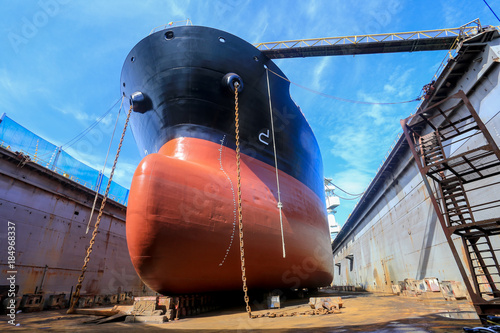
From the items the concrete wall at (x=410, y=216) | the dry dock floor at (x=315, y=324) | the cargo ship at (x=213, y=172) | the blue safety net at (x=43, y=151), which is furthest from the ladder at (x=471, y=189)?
the blue safety net at (x=43, y=151)

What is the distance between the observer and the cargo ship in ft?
18.4

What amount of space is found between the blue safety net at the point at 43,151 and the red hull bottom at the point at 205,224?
7292 millimetres

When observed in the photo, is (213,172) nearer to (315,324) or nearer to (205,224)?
(205,224)

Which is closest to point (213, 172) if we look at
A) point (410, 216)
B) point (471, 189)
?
point (471, 189)

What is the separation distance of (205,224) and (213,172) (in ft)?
5.03

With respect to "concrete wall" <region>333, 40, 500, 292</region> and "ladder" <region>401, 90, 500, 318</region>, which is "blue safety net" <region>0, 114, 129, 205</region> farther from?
"concrete wall" <region>333, 40, 500, 292</region>

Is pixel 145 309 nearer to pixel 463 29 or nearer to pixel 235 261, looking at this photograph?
pixel 235 261

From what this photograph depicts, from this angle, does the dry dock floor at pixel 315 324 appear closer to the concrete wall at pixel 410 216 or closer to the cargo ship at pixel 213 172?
the cargo ship at pixel 213 172

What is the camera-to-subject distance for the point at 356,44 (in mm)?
10953

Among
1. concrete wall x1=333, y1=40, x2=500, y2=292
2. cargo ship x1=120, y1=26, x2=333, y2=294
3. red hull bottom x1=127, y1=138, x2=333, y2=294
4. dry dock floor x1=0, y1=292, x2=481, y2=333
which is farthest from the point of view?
concrete wall x1=333, y1=40, x2=500, y2=292

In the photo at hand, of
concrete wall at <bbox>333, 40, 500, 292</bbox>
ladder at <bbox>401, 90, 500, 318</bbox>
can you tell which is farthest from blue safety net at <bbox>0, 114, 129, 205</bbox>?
concrete wall at <bbox>333, 40, 500, 292</bbox>

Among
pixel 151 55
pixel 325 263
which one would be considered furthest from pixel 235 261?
pixel 151 55

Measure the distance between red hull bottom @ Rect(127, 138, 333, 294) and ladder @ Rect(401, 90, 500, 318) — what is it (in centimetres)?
410

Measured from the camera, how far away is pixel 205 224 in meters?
5.86
